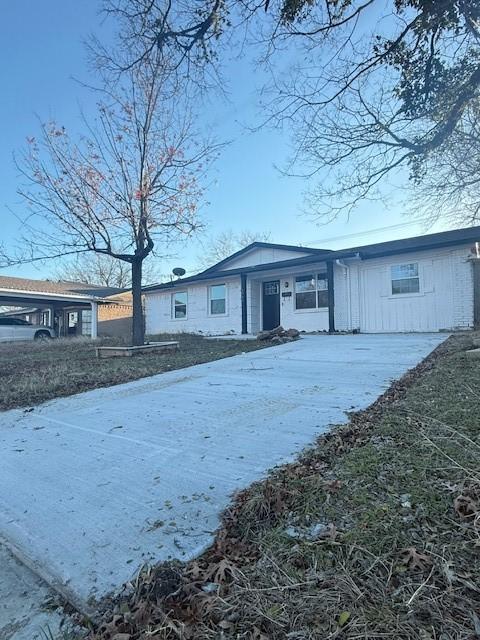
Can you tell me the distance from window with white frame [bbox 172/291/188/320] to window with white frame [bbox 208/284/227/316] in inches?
64.5

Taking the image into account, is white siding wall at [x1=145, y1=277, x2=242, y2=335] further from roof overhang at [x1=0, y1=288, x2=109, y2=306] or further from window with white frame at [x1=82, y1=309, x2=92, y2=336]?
window with white frame at [x1=82, y1=309, x2=92, y2=336]

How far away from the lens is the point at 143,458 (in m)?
3.03

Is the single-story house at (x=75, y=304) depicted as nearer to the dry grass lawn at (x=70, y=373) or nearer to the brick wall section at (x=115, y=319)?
the brick wall section at (x=115, y=319)

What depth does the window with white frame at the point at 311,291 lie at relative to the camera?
13711 millimetres

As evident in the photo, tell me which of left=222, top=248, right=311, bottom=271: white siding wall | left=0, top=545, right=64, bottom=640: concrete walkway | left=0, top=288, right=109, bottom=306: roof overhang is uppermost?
left=222, top=248, right=311, bottom=271: white siding wall

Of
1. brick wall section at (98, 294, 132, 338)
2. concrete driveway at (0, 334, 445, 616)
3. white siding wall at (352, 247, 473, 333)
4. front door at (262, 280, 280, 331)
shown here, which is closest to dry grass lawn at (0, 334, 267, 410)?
concrete driveway at (0, 334, 445, 616)

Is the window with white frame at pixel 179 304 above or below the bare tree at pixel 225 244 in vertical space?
below

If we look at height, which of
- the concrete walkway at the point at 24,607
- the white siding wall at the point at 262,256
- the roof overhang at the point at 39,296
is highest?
the white siding wall at the point at 262,256

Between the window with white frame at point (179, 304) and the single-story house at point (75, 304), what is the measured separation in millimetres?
4430

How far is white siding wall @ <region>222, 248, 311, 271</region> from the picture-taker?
50.2 ft

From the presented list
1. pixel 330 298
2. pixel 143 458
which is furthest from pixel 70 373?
pixel 330 298

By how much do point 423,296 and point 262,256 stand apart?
6765 mm

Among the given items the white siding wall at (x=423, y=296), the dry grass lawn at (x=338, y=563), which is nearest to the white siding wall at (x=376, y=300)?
the white siding wall at (x=423, y=296)

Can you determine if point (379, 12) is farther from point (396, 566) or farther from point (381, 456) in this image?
point (396, 566)
